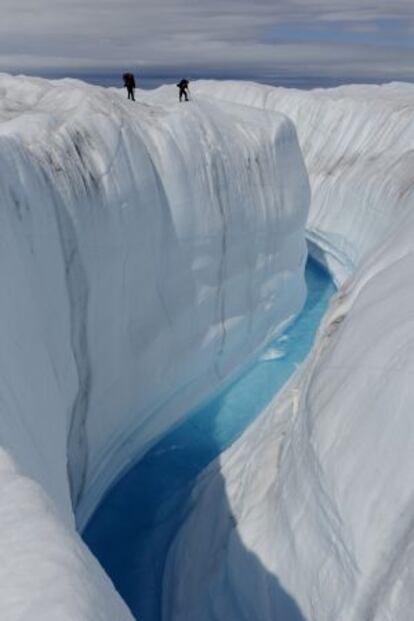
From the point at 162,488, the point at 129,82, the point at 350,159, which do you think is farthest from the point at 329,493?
the point at 350,159

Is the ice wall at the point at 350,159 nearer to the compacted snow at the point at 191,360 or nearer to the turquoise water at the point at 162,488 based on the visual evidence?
the compacted snow at the point at 191,360

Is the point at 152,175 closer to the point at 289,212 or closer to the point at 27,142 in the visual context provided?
the point at 27,142

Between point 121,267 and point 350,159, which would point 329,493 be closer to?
point 121,267

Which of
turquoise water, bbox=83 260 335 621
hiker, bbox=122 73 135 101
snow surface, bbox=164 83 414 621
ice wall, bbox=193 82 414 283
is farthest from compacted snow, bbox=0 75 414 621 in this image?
ice wall, bbox=193 82 414 283

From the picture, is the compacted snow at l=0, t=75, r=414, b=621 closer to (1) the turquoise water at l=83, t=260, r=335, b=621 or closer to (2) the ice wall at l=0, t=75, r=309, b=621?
(2) the ice wall at l=0, t=75, r=309, b=621

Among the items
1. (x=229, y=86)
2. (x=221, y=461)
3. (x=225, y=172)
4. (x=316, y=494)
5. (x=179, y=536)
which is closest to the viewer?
(x=316, y=494)

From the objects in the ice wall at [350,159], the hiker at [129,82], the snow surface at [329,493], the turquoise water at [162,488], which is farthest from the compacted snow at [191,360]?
the ice wall at [350,159]

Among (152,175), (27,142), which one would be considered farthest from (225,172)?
(27,142)

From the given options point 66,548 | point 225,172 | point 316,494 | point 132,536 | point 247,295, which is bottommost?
point 132,536
